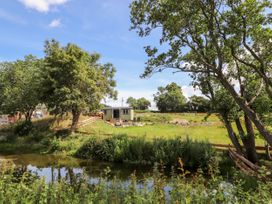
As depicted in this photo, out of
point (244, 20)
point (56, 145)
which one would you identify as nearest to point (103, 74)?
point (56, 145)

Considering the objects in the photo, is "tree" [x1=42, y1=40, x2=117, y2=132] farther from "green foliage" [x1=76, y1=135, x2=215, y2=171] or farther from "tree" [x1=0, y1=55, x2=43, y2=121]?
"green foliage" [x1=76, y1=135, x2=215, y2=171]

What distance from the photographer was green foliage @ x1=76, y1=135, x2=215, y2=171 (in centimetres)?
2009

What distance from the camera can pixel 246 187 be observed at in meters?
10.9

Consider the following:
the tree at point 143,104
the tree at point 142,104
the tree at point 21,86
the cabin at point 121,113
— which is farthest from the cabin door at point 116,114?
the tree at point 143,104

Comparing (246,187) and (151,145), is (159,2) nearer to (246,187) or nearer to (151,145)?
(246,187)

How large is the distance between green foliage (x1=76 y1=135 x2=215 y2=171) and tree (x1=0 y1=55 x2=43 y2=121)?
1191 centimetres

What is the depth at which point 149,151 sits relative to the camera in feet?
73.9

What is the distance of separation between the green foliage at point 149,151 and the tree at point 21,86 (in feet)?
39.1

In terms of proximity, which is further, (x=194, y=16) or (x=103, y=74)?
(x=103, y=74)

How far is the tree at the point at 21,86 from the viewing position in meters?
37.5

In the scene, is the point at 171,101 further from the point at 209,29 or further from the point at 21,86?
the point at 209,29

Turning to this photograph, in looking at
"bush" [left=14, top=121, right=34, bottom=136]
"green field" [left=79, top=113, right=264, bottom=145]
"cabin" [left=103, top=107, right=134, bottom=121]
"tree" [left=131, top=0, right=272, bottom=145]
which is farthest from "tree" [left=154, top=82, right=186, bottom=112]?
"tree" [left=131, top=0, right=272, bottom=145]

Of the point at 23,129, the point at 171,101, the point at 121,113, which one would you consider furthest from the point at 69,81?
the point at 171,101

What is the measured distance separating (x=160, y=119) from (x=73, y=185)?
48214 millimetres
